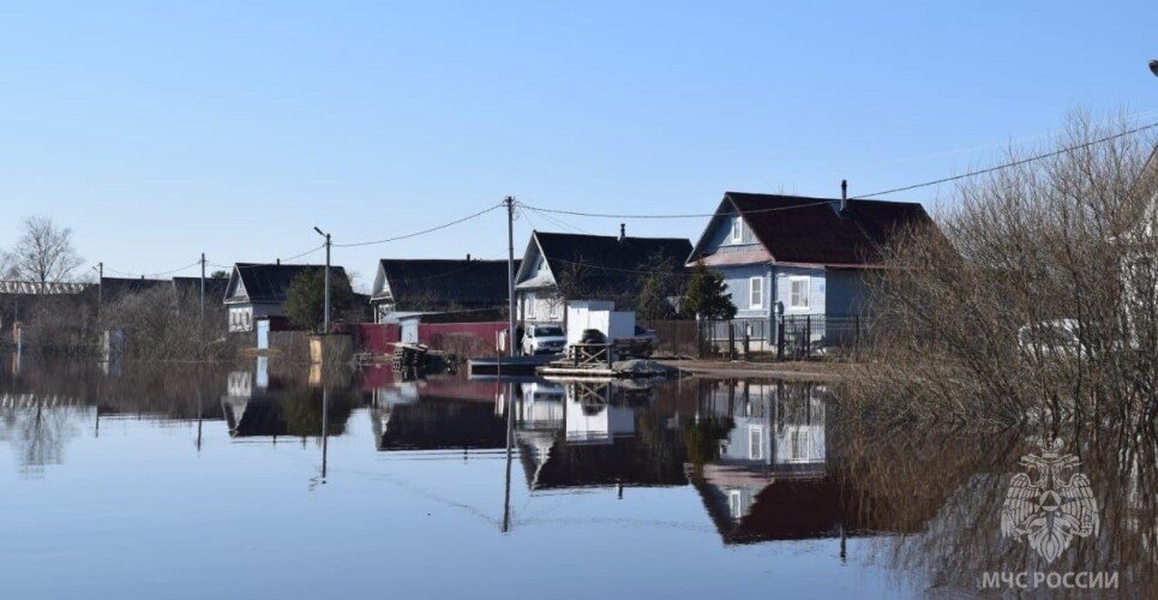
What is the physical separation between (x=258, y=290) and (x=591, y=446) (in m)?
83.3

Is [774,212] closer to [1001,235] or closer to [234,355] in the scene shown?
[234,355]

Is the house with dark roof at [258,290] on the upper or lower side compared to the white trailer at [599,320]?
upper

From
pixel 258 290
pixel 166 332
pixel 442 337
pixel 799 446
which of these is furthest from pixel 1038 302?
pixel 258 290

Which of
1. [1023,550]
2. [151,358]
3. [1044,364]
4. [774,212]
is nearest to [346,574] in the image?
[1023,550]

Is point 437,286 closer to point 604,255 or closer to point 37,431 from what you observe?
point 604,255

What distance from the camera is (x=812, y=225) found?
193 feet

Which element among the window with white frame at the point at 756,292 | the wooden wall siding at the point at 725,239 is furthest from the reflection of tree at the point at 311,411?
the wooden wall siding at the point at 725,239

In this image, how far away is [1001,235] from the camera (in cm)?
2120

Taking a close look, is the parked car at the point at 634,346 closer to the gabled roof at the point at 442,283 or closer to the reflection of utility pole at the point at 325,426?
the reflection of utility pole at the point at 325,426

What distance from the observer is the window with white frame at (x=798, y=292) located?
182ft

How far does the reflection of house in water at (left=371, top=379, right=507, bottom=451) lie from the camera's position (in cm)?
2266

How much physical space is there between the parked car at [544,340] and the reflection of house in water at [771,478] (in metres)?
26.2

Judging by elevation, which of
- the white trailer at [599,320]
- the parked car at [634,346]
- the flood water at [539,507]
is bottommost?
the flood water at [539,507]

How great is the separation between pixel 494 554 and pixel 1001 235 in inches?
469
